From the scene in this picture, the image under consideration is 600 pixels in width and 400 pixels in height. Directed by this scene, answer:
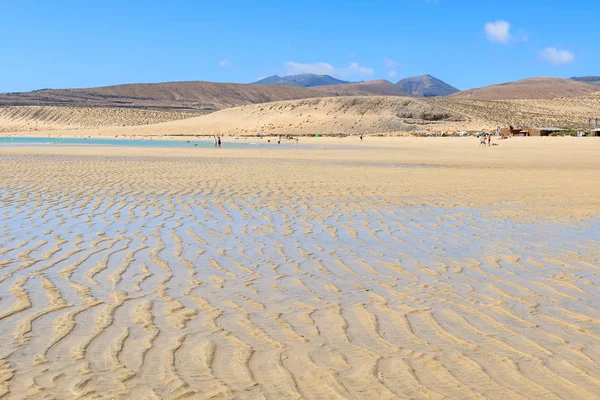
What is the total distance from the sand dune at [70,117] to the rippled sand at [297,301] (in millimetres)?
118641

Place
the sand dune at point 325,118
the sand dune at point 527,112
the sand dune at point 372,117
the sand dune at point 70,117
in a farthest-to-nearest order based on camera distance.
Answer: the sand dune at point 70,117 < the sand dune at point 527,112 < the sand dune at point 325,118 < the sand dune at point 372,117

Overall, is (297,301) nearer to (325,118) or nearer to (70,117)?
(325,118)

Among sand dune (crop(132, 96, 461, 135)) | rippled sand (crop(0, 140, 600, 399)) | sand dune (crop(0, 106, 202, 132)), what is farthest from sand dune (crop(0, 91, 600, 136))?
rippled sand (crop(0, 140, 600, 399))

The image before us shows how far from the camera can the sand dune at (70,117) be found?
12662cm

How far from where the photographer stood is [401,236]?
9148mm

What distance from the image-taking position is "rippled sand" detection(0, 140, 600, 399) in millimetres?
3943

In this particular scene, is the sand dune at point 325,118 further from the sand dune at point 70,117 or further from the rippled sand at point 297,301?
the rippled sand at point 297,301

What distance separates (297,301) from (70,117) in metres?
135

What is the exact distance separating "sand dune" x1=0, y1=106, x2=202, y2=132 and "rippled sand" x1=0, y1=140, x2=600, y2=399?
119 metres

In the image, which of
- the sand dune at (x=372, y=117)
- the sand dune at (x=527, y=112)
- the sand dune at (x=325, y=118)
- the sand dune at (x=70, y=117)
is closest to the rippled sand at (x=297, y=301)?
the sand dune at (x=372, y=117)

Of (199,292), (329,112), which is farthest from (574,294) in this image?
(329,112)

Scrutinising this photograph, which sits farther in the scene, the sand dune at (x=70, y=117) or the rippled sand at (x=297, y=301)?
the sand dune at (x=70, y=117)

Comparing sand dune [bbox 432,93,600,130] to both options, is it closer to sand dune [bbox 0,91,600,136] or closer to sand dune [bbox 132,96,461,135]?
sand dune [bbox 0,91,600,136]

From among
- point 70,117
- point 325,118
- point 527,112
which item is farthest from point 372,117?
point 70,117
